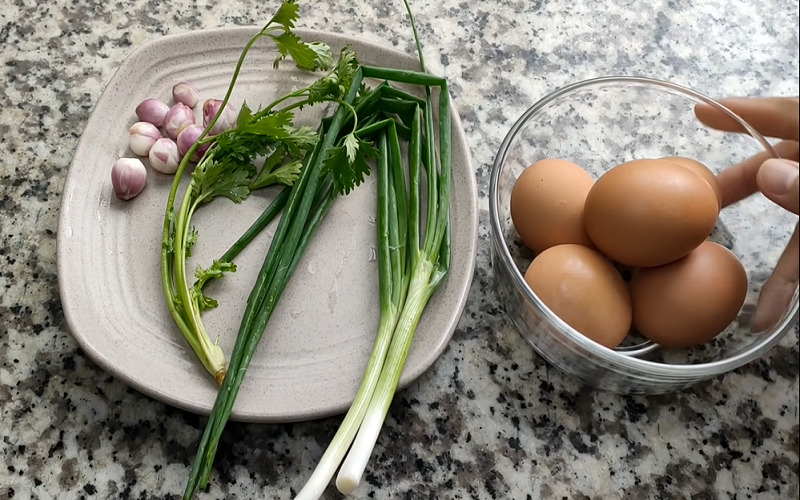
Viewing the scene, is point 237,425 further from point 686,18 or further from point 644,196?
point 686,18

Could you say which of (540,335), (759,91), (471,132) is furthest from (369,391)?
(759,91)

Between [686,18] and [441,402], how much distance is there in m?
0.85

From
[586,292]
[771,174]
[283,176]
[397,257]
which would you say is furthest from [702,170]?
[283,176]

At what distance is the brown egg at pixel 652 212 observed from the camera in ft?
2.32

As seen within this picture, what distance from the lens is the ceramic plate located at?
77 centimetres

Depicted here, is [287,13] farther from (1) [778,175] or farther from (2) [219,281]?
(1) [778,175]

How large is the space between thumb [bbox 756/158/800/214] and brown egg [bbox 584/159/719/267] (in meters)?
0.06

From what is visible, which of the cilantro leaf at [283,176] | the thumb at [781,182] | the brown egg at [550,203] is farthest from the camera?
the cilantro leaf at [283,176]

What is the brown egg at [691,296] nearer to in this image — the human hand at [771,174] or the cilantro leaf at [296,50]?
the human hand at [771,174]

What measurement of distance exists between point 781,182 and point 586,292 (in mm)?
226

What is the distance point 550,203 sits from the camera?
80 cm

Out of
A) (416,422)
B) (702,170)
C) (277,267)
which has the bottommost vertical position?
(416,422)

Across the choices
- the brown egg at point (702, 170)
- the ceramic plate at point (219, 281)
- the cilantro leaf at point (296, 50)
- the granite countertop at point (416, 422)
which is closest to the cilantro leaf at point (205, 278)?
the ceramic plate at point (219, 281)

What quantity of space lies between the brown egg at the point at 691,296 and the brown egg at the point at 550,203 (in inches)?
3.5
